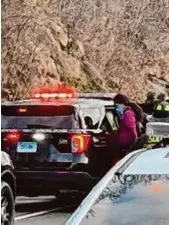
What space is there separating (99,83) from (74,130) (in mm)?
24250

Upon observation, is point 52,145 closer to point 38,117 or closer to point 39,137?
point 39,137

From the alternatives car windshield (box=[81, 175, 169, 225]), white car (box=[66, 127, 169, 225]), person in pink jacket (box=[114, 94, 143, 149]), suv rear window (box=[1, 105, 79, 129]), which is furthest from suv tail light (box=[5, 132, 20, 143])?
car windshield (box=[81, 175, 169, 225])

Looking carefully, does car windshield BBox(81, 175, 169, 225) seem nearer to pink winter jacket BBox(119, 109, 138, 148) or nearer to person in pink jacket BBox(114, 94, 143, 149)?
person in pink jacket BBox(114, 94, 143, 149)

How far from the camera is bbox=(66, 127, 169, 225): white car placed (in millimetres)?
5023

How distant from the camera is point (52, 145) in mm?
12727

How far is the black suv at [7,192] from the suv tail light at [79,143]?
221 centimetres

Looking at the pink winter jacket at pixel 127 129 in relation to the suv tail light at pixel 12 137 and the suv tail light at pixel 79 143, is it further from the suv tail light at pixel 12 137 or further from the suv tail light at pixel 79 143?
the suv tail light at pixel 12 137

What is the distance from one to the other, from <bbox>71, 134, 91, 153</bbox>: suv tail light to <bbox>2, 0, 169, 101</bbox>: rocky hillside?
48.1 feet

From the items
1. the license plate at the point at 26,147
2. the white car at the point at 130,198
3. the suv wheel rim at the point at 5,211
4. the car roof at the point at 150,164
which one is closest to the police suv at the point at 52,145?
the license plate at the point at 26,147

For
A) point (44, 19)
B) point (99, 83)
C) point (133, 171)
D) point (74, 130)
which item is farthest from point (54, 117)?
point (99, 83)

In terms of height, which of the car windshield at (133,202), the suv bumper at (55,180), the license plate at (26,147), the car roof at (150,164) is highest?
the car roof at (150,164)

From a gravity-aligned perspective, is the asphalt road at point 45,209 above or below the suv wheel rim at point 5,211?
below

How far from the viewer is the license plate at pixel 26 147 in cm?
1284

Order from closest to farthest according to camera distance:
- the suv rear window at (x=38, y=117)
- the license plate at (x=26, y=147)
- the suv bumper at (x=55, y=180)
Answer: the suv bumper at (x=55, y=180) → the license plate at (x=26, y=147) → the suv rear window at (x=38, y=117)
